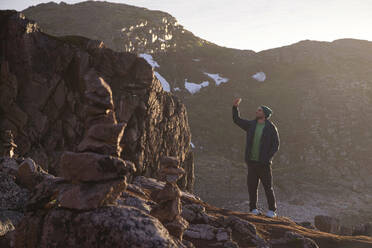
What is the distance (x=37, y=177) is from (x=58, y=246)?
607 centimetres

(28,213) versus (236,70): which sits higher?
(236,70)

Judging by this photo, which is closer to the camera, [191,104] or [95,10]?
[191,104]

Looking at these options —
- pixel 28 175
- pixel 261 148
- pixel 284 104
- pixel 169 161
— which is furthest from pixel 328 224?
pixel 284 104

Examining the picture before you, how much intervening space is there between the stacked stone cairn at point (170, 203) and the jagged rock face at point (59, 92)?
10021 mm

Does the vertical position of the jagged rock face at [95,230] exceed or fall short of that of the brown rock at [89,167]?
it falls short

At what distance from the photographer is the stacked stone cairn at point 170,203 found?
766cm

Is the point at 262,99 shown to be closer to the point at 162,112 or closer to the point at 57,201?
the point at 162,112

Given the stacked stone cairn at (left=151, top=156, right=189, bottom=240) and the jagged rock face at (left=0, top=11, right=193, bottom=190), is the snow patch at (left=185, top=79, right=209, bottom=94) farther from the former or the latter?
the stacked stone cairn at (left=151, top=156, right=189, bottom=240)

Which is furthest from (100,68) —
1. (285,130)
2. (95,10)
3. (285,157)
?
(95,10)

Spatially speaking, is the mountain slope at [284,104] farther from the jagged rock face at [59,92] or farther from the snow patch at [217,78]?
the jagged rock face at [59,92]

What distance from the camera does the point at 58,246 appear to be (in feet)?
14.9

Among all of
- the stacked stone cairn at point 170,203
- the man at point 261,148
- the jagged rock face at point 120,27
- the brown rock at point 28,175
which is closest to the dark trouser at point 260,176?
the man at point 261,148

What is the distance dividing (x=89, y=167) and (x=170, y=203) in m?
3.35

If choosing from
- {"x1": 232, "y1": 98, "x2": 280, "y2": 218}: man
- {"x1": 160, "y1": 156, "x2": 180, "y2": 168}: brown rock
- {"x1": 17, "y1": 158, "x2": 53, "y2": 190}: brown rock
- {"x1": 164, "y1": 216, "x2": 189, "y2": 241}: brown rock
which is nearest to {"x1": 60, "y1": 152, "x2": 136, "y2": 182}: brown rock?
{"x1": 160, "y1": 156, "x2": 180, "y2": 168}: brown rock
